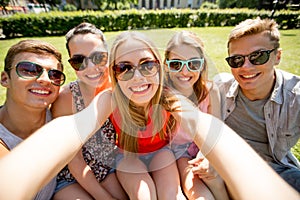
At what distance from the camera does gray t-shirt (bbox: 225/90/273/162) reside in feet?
7.76

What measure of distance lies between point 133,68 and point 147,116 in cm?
58

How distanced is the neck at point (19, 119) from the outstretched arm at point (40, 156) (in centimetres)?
90

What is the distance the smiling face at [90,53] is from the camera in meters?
2.11

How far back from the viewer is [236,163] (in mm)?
977

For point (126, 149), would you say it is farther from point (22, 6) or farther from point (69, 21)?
point (22, 6)

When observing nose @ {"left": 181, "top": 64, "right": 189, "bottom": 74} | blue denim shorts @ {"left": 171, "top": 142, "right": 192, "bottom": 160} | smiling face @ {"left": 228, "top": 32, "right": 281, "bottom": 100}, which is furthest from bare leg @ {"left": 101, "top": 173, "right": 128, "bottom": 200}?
smiling face @ {"left": 228, "top": 32, "right": 281, "bottom": 100}

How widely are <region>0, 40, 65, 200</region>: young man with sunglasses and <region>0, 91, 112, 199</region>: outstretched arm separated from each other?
2.53 feet

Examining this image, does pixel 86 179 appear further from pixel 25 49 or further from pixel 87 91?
pixel 25 49

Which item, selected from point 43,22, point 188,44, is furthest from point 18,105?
point 43,22

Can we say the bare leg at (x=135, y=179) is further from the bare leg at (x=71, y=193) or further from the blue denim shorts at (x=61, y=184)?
the blue denim shorts at (x=61, y=184)

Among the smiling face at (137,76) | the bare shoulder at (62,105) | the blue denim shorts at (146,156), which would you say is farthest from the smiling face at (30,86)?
the blue denim shorts at (146,156)

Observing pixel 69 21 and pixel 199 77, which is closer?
pixel 199 77

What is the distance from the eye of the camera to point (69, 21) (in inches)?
685

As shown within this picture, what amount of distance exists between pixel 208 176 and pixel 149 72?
1078 millimetres
